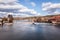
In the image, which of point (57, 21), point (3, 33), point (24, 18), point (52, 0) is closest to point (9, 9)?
point (24, 18)

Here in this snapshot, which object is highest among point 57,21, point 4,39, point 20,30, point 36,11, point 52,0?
point 52,0

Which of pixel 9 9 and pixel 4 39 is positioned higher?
pixel 9 9

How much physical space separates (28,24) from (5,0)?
2.38ft

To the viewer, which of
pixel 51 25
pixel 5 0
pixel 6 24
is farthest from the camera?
pixel 51 25

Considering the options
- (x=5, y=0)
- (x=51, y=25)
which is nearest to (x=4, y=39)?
(x=5, y=0)

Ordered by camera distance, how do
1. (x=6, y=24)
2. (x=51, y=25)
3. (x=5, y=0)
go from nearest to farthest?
(x=5, y=0) < (x=6, y=24) < (x=51, y=25)

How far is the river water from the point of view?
2.07m

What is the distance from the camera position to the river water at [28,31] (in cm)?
207

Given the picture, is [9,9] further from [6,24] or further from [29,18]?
[29,18]

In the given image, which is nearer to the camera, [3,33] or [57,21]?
[3,33]

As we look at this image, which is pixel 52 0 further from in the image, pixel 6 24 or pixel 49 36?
pixel 6 24

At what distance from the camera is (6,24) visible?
2297mm

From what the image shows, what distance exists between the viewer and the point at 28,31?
7.15 ft

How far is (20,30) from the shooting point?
88.0 inches
